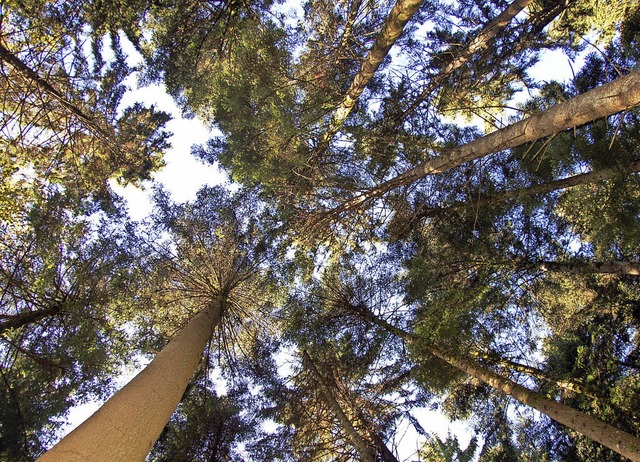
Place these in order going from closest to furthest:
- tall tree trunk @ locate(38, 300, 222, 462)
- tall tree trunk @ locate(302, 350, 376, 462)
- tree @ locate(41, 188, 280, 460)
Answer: tall tree trunk @ locate(38, 300, 222, 462) → tree @ locate(41, 188, 280, 460) → tall tree trunk @ locate(302, 350, 376, 462)

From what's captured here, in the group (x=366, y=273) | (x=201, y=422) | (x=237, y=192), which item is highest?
(x=237, y=192)

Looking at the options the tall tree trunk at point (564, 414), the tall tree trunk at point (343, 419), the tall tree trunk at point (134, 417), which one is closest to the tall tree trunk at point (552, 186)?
the tall tree trunk at point (564, 414)

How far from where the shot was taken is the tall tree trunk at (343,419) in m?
7.01

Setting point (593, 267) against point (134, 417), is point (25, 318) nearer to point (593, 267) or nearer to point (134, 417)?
point (134, 417)

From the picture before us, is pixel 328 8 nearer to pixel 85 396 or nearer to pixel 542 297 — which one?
pixel 542 297

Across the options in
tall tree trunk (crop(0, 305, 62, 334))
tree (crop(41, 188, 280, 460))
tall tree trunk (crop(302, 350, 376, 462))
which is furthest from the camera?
tall tree trunk (crop(302, 350, 376, 462))

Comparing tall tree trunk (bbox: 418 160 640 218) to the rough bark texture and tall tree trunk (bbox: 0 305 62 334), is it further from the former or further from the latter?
tall tree trunk (bbox: 0 305 62 334)

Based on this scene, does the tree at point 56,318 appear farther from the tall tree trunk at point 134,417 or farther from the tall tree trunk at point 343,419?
the tall tree trunk at point 343,419

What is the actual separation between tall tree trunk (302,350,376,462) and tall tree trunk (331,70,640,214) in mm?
5535

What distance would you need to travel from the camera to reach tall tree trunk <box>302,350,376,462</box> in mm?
7012

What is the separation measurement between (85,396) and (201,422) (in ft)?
10.3

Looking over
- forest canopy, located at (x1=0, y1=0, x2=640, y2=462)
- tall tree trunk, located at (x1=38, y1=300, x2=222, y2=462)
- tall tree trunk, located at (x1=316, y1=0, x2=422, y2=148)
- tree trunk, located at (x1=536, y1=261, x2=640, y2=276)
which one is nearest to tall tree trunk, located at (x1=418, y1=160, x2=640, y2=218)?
forest canopy, located at (x1=0, y1=0, x2=640, y2=462)

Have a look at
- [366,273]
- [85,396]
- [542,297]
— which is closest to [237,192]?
[366,273]

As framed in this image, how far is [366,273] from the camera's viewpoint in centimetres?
1027
